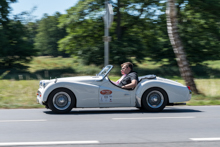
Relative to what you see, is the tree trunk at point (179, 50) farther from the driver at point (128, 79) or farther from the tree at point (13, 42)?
the tree at point (13, 42)

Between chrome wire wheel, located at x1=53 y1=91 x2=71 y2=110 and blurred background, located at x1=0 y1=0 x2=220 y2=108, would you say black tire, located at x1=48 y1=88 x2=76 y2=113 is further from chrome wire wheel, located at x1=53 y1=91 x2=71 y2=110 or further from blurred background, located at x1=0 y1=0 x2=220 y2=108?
blurred background, located at x1=0 y1=0 x2=220 y2=108

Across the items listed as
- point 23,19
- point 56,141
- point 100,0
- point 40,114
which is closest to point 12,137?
Result: point 56,141

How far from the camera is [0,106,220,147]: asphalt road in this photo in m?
5.20

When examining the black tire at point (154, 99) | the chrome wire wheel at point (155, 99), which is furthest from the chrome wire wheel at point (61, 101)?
the chrome wire wheel at point (155, 99)

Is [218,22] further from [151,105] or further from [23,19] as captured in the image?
[151,105]

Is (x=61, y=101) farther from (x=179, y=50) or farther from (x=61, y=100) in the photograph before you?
(x=179, y=50)

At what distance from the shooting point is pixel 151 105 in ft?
28.3

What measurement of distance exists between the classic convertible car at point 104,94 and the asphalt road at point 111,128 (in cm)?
25

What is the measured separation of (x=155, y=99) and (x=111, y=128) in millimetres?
2509

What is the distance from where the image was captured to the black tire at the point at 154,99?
8.52m

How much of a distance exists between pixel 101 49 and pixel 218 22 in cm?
966

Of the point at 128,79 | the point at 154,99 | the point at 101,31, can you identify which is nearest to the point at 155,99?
the point at 154,99

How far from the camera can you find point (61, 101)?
8219 mm

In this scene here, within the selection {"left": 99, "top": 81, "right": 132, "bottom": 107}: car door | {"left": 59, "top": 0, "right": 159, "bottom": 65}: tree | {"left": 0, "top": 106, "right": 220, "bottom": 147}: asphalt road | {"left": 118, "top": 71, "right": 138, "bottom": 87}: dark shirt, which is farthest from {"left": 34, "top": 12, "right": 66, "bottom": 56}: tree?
{"left": 0, "top": 106, "right": 220, "bottom": 147}: asphalt road
